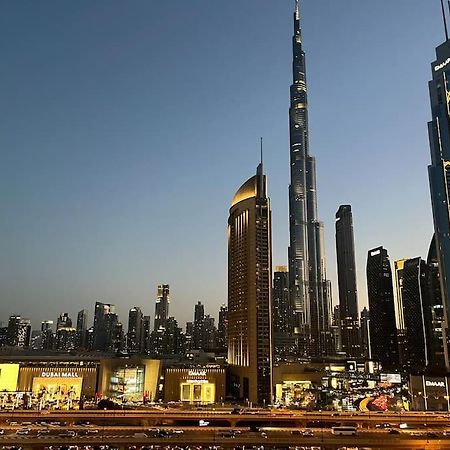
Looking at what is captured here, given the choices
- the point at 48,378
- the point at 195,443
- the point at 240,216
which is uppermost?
the point at 240,216

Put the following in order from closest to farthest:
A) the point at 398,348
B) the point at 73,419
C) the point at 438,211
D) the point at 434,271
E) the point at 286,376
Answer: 1. the point at 73,419
2. the point at 286,376
3. the point at 438,211
4. the point at 434,271
5. the point at 398,348

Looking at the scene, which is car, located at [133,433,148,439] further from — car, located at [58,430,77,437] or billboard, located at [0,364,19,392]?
billboard, located at [0,364,19,392]

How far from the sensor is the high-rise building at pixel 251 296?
85438mm

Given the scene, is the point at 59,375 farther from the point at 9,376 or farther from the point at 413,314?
the point at 413,314

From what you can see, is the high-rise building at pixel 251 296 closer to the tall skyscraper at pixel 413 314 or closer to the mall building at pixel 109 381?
the mall building at pixel 109 381

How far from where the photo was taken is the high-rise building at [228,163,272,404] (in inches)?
3364

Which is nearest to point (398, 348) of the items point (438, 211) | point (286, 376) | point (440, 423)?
point (438, 211)

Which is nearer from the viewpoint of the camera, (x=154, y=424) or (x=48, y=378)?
(x=154, y=424)

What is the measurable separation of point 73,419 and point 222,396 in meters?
37.4

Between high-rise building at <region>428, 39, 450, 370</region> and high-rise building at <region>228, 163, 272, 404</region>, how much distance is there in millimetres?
56798

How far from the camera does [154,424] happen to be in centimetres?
5500

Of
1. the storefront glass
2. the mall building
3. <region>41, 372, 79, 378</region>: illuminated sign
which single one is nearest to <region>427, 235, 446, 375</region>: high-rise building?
the mall building

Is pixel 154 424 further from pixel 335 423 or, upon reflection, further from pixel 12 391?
pixel 12 391

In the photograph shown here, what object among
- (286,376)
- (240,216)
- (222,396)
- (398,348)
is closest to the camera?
(222,396)
